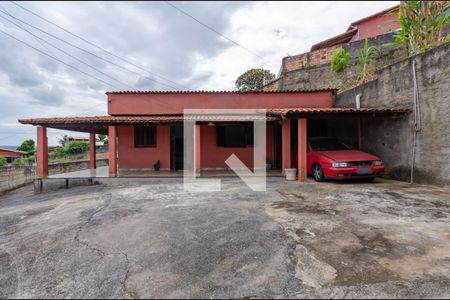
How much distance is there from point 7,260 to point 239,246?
Answer: 3.01m

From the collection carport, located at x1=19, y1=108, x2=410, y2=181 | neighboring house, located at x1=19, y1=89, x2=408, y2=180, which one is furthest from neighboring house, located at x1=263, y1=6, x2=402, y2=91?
carport, located at x1=19, y1=108, x2=410, y2=181

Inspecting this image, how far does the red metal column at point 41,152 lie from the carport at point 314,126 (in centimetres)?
847

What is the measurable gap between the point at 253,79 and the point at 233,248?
25.0 metres

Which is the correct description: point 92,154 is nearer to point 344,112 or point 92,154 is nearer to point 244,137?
point 244,137

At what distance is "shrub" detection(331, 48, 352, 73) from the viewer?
12.4 metres

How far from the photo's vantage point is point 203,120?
8.62 metres

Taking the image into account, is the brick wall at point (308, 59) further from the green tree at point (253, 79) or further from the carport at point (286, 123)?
the green tree at point (253, 79)

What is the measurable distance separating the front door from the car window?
19.3 ft

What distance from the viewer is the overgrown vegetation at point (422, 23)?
24.2ft

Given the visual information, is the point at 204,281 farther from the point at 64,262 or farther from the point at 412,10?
the point at 412,10

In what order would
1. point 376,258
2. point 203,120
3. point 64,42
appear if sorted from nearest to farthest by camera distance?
point 376,258 → point 203,120 → point 64,42

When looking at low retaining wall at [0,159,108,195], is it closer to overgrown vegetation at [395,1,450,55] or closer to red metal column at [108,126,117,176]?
red metal column at [108,126,117,176]

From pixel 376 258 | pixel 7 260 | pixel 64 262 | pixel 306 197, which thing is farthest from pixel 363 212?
pixel 7 260

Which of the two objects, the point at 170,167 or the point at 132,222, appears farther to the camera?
the point at 170,167
